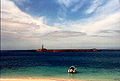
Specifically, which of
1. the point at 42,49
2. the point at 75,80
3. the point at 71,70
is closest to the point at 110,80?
the point at 75,80

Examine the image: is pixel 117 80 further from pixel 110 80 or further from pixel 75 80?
pixel 75 80

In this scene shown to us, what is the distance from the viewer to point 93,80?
26016mm

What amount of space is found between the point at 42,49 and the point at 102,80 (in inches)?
6702

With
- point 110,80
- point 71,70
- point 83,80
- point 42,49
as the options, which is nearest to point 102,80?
point 110,80

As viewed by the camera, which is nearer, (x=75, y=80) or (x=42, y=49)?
(x=75, y=80)

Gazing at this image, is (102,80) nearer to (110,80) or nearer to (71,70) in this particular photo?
(110,80)

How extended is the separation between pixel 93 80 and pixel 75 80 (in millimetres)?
2683

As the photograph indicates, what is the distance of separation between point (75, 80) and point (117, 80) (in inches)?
247

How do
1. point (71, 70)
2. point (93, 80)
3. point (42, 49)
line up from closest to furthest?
point (93, 80)
point (71, 70)
point (42, 49)

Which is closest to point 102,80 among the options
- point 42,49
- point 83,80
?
point 83,80

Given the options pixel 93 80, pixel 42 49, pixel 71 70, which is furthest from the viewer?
pixel 42 49

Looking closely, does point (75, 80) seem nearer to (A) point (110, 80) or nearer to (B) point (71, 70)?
(A) point (110, 80)

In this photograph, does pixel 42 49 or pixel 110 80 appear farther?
pixel 42 49

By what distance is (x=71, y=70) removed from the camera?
33.9 metres
